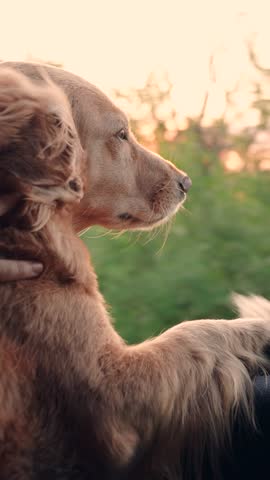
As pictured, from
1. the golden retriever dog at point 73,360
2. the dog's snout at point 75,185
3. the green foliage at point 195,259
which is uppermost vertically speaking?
the dog's snout at point 75,185

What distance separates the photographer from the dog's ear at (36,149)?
3.06 meters

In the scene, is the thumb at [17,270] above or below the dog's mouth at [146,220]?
above

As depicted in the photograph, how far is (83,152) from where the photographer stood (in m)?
3.42

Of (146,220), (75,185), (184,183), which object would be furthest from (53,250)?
(184,183)

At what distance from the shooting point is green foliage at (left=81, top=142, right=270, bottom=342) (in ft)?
15.8

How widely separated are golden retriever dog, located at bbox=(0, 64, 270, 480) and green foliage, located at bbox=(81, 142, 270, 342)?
142 centimetres

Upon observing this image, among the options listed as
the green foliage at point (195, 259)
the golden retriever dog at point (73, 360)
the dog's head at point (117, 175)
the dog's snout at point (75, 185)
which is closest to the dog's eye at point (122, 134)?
the dog's head at point (117, 175)

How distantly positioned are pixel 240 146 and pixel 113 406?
→ 2715mm

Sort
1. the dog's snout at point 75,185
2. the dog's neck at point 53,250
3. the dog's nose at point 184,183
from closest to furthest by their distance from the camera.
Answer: the dog's neck at point 53,250
the dog's snout at point 75,185
the dog's nose at point 184,183

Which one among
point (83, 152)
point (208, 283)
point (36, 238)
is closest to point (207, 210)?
point (208, 283)

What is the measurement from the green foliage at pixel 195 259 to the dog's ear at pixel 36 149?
1.57 metres

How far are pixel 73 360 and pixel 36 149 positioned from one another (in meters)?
0.66

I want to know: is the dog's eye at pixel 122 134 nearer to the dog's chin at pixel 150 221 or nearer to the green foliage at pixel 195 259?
the dog's chin at pixel 150 221

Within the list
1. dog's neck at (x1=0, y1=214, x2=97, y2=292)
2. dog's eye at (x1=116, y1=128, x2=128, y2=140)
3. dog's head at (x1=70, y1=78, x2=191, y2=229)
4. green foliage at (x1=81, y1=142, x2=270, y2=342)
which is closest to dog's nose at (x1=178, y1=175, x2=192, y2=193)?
dog's head at (x1=70, y1=78, x2=191, y2=229)
